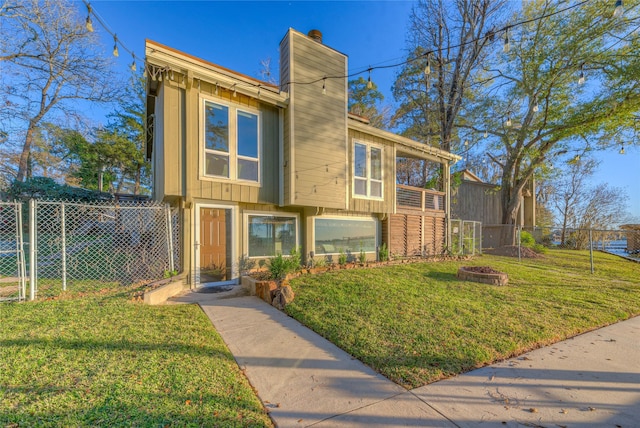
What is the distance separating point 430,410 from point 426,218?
29.9 ft

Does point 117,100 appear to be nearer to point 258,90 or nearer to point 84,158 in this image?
point 84,158

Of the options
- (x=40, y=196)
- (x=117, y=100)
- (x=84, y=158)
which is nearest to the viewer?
Answer: (x=40, y=196)

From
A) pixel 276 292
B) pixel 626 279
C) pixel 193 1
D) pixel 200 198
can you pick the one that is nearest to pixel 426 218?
pixel 626 279

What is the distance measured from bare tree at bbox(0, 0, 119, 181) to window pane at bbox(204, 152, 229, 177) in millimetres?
13072

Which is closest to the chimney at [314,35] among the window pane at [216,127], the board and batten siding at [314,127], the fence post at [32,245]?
the board and batten siding at [314,127]

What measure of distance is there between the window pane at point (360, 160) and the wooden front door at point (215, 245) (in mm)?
4286

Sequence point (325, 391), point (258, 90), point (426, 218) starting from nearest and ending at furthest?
point (325, 391) < point (258, 90) < point (426, 218)

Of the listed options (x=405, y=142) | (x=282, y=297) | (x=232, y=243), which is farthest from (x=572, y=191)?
(x=232, y=243)

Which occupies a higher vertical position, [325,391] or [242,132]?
[242,132]

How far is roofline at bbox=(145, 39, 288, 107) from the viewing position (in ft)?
17.1

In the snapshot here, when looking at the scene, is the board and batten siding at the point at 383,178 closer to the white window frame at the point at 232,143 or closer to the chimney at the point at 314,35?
the chimney at the point at 314,35

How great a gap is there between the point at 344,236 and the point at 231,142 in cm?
447

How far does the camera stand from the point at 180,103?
18.7 feet

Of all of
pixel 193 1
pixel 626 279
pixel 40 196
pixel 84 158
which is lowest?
pixel 626 279
